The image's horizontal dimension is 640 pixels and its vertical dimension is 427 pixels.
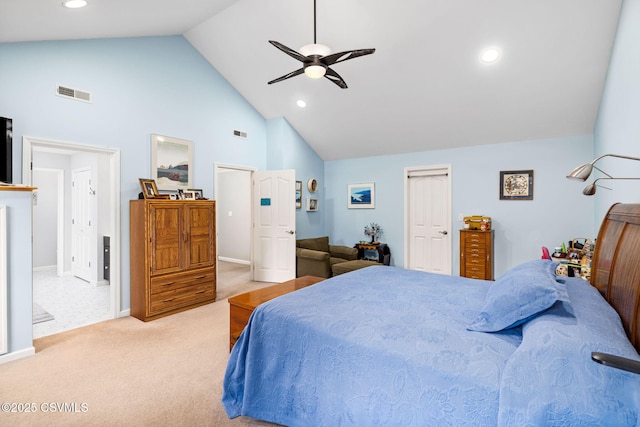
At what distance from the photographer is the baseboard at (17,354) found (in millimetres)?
2761

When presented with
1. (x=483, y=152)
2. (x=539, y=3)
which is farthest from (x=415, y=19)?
(x=483, y=152)

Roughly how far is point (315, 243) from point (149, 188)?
3.09 meters

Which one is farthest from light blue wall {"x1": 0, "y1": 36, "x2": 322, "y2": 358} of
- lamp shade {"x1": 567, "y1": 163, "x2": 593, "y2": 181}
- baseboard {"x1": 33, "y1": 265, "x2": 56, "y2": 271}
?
lamp shade {"x1": 567, "y1": 163, "x2": 593, "y2": 181}

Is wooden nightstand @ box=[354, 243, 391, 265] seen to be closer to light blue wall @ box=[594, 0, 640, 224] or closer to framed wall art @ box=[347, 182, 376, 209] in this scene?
framed wall art @ box=[347, 182, 376, 209]

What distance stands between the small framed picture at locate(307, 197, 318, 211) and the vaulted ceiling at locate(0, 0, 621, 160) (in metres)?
1.74

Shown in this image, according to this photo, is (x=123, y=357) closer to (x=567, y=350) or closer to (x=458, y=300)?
(x=458, y=300)

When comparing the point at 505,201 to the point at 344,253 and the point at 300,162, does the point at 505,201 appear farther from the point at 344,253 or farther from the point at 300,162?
the point at 300,162

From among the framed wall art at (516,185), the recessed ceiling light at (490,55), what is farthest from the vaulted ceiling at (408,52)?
the framed wall art at (516,185)

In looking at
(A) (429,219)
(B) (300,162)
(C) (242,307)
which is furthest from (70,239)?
(A) (429,219)

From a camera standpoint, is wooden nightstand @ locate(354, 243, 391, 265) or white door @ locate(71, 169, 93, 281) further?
wooden nightstand @ locate(354, 243, 391, 265)

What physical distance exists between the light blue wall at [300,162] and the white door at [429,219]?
6.07 ft

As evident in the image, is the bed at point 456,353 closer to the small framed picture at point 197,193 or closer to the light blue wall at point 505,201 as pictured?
the small framed picture at point 197,193

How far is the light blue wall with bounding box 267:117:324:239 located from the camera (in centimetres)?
596

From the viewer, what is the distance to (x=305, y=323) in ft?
5.90
